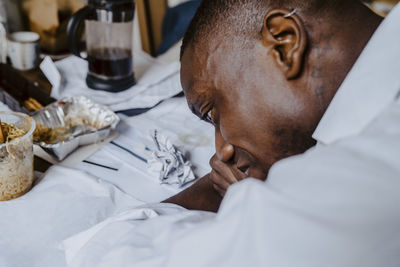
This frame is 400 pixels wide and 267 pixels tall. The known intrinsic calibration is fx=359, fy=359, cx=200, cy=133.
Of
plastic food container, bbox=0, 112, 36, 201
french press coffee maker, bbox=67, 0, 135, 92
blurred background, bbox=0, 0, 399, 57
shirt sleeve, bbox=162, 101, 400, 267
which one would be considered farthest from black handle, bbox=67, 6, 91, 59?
shirt sleeve, bbox=162, 101, 400, 267

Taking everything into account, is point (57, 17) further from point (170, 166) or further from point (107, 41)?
point (170, 166)

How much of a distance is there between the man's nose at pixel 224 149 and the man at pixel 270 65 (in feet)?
0.11

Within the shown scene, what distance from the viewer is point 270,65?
Answer: 451mm

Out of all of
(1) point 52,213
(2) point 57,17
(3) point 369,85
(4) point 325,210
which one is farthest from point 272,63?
(2) point 57,17

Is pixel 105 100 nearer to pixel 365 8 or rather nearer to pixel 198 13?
pixel 198 13

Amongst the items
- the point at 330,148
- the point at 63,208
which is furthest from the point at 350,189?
the point at 63,208

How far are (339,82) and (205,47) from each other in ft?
0.64

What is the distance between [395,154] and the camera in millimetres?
300

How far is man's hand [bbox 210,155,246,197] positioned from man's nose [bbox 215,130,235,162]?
0.03 m

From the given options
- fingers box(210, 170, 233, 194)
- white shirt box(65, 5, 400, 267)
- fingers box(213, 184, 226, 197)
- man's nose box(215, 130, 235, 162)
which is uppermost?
white shirt box(65, 5, 400, 267)

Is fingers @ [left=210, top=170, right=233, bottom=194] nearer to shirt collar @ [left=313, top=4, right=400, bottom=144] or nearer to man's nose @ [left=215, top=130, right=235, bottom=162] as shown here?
man's nose @ [left=215, top=130, right=235, bottom=162]

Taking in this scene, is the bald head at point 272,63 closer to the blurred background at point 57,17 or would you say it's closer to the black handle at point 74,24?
the black handle at point 74,24

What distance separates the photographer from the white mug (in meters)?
1.10

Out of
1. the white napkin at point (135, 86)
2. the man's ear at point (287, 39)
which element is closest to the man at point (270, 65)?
the man's ear at point (287, 39)
